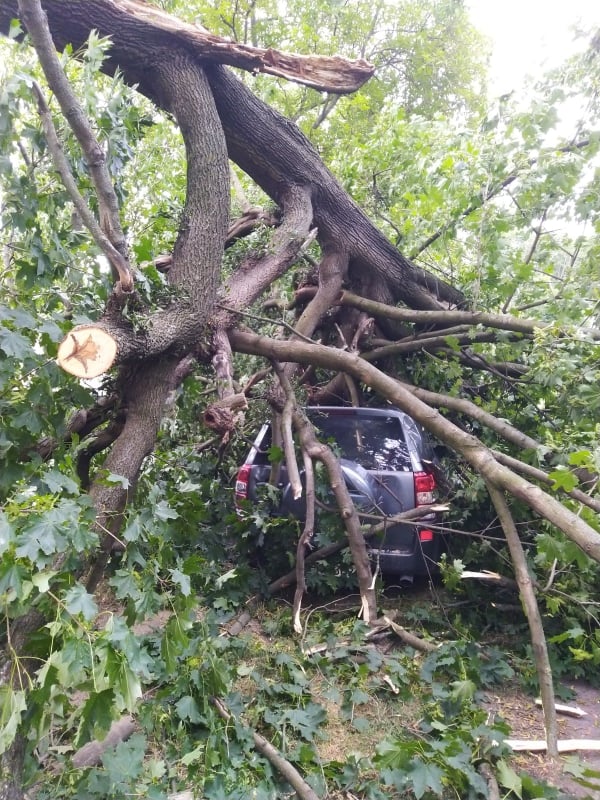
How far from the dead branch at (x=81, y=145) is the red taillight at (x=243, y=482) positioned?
216 cm

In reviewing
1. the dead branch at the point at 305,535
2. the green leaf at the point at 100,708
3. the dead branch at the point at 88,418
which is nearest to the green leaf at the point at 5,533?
the green leaf at the point at 100,708

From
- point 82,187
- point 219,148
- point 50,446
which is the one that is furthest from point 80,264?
point 219,148

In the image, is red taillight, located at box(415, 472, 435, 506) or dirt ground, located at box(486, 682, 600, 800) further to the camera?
red taillight, located at box(415, 472, 435, 506)

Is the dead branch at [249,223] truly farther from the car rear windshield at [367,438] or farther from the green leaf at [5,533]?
the green leaf at [5,533]

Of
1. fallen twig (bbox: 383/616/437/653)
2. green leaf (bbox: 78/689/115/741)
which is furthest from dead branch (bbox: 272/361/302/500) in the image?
green leaf (bbox: 78/689/115/741)

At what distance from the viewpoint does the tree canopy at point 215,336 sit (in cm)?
223

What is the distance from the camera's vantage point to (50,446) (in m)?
2.74

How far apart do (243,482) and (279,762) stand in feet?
7.84

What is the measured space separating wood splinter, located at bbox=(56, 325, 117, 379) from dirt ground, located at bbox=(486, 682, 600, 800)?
2.67 m

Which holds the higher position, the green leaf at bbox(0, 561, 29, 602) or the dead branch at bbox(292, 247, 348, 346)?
the dead branch at bbox(292, 247, 348, 346)

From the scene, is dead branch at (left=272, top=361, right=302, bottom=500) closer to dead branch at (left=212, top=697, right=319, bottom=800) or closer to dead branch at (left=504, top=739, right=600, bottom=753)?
dead branch at (left=212, top=697, right=319, bottom=800)

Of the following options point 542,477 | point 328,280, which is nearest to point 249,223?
point 328,280

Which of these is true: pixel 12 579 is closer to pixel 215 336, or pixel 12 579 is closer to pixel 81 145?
pixel 81 145

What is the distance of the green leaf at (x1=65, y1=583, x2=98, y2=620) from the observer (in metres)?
1.82
